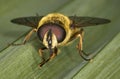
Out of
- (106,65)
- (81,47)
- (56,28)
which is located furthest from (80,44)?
(106,65)

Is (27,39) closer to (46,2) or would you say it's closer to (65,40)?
(65,40)

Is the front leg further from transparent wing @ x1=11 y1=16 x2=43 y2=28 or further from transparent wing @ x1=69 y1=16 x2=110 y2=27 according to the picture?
transparent wing @ x1=11 y1=16 x2=43 y2=28

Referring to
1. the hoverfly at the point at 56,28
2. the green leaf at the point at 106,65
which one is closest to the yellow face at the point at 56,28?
the hoverfly at the point at 56,28

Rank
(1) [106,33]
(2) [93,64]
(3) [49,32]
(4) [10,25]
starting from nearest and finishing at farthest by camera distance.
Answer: (2) [93,64] < (3) [49,32] < (1) [106,33] < (4) [10,25]

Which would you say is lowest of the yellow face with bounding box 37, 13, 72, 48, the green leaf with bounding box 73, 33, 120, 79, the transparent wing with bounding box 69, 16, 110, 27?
the green leaf with bounding box 73, 33, 120, 79

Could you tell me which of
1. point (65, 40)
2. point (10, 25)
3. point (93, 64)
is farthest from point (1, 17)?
point (93, 64)

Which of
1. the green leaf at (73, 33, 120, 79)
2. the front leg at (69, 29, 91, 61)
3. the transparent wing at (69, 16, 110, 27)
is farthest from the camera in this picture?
the transparent wing at (69, 16, 110, 27)

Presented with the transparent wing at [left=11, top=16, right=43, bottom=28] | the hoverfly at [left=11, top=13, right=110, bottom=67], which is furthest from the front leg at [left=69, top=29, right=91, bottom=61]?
the transparent wing at [left=11, top=16, right=43, bottom=28]
